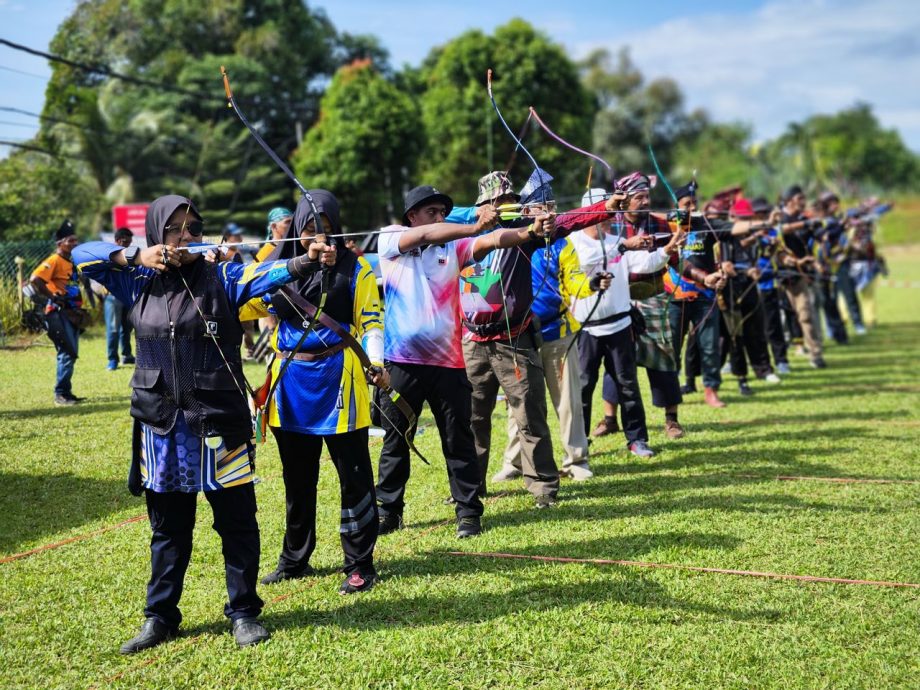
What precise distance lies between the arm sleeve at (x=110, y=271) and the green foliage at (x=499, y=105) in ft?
120

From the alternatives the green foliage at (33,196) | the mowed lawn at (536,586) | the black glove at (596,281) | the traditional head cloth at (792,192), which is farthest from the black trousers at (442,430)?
the traditional head cloth at (792,192)

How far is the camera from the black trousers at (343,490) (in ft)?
17.5

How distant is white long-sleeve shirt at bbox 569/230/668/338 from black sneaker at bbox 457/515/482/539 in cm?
246

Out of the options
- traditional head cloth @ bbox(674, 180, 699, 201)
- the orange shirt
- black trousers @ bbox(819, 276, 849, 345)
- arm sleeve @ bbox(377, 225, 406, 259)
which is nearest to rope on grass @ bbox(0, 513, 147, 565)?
arm sleeve @ bbox(377, 225, 406, 259)

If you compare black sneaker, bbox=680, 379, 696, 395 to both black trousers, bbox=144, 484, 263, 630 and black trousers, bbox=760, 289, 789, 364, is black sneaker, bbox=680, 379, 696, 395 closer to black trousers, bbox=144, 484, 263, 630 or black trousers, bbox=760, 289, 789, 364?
black trousers, bbox=760, 289, 789, 364

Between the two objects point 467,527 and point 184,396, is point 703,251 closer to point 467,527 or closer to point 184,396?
point 467,527

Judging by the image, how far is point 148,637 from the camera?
464 centimetres

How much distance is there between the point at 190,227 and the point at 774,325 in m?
11.1

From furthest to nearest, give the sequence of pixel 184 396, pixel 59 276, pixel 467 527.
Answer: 1. pixel 59 276
2. pixel 467 527
3. pixel 184 396

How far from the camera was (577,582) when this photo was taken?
17.7ft

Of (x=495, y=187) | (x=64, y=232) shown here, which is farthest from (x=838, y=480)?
(x=64, y=232)

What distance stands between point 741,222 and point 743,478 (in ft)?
16.7

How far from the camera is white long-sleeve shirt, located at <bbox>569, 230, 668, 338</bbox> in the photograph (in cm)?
811

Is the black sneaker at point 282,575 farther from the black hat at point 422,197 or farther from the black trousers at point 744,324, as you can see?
the black trousers at point 744,324
